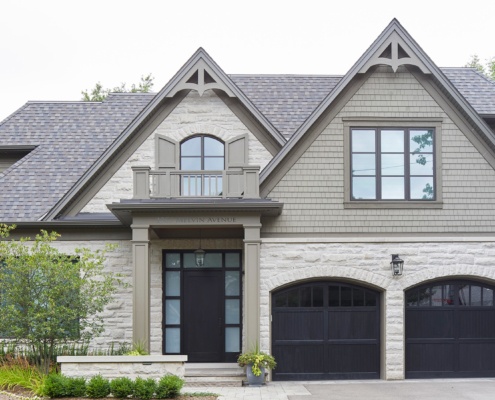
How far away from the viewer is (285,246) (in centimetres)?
1688

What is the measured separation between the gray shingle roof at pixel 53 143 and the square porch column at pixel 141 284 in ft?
11.3

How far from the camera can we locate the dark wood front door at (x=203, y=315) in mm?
17891

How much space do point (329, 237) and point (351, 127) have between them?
2.63 m

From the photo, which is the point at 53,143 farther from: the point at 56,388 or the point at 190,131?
the point at 56,388

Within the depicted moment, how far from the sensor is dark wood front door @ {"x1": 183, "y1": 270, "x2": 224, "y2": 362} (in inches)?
704

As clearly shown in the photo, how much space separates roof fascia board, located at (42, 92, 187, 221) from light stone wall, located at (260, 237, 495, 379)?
14.3 ft

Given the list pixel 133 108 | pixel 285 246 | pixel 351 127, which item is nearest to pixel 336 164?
pixel 351 127

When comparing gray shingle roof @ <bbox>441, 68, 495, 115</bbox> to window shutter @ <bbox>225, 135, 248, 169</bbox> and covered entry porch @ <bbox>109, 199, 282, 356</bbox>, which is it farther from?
covered entry porch @ <bbox>109, 199, 282, 356</bbox>

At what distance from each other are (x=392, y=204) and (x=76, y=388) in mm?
8117

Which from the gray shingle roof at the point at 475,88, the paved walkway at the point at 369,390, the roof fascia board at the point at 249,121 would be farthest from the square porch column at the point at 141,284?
the gray shingle roof at the point at 475,88

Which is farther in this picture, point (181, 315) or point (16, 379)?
point (181, 315)

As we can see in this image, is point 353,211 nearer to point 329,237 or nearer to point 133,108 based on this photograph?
point 329,237

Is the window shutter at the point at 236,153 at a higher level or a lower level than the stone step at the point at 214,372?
higher

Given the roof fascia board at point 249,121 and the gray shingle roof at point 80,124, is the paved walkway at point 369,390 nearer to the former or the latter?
the roof fascia board at point 249,121
